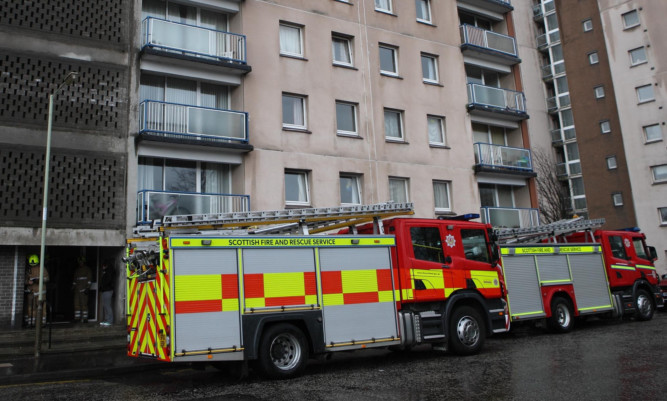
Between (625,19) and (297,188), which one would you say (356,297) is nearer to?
(297,188)

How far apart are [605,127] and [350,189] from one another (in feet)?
91.9

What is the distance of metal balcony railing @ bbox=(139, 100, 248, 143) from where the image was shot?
16.7 meters

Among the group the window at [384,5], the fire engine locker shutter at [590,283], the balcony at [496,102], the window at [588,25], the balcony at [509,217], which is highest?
the window at [588,25]

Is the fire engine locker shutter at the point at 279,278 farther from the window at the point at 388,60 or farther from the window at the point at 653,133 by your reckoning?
the window at the point at 653,133

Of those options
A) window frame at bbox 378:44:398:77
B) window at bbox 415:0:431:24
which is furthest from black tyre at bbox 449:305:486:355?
window at bbox 415:0:431:24

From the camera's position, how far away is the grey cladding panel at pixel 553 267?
14.3 metres

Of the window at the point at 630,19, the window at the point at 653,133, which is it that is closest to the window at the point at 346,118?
the window at the point at 653,133

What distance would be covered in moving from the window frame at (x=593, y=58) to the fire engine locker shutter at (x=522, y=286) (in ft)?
109

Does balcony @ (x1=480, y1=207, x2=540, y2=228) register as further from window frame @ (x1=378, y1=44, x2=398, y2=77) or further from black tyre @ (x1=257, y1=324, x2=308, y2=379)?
black tyre @ (x1=257, y1=324, x2=308, y2=379)

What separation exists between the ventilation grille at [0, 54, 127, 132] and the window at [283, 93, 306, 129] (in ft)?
18.4

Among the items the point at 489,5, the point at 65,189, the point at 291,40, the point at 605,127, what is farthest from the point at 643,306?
the point at 605,127

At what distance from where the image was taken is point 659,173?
1423 inches

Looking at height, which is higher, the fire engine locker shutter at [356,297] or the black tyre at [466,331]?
the fire engine locker shutter at [356,297]

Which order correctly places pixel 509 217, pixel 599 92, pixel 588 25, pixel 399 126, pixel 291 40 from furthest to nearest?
pixel 588 25, pixel 599 92, pixel 509 217, pixel 399 126, pixel 291 40
